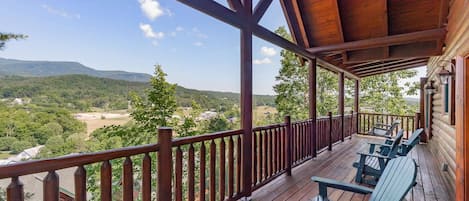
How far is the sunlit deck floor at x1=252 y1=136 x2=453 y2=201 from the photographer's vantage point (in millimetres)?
3224

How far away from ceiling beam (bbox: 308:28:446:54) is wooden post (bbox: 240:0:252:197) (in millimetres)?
2651

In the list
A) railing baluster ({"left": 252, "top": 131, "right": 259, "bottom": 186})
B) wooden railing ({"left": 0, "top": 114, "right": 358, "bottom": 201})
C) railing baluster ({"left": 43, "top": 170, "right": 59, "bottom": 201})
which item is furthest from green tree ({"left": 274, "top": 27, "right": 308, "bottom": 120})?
railing baluster ({"left": 43, "top": 170, "right": 59, "bottom": 201})

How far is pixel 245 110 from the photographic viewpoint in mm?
3025

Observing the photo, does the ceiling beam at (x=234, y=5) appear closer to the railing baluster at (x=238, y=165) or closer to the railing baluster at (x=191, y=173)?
the railing baluster at (x=238, y=165)

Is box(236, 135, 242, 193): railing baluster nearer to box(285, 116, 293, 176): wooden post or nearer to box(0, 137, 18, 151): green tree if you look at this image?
box(285, 116, 293, 176): wooden post

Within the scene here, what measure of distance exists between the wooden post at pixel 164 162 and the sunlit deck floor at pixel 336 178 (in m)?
1.44

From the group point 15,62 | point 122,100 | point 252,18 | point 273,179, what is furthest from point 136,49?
point 273,179

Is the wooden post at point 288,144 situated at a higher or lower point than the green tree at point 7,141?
lower

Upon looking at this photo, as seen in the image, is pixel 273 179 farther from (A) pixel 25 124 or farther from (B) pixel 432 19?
(B) pixel 432 19

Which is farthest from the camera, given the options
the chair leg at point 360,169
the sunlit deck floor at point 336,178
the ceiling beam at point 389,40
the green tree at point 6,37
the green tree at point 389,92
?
the green tree at point 389,92

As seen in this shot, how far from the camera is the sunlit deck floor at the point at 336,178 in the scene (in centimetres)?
322

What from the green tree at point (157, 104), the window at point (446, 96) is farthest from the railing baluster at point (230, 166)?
the window at point (446, 96)

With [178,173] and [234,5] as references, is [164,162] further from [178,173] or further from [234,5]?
[234,5]

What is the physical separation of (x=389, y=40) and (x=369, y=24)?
1.57ft
